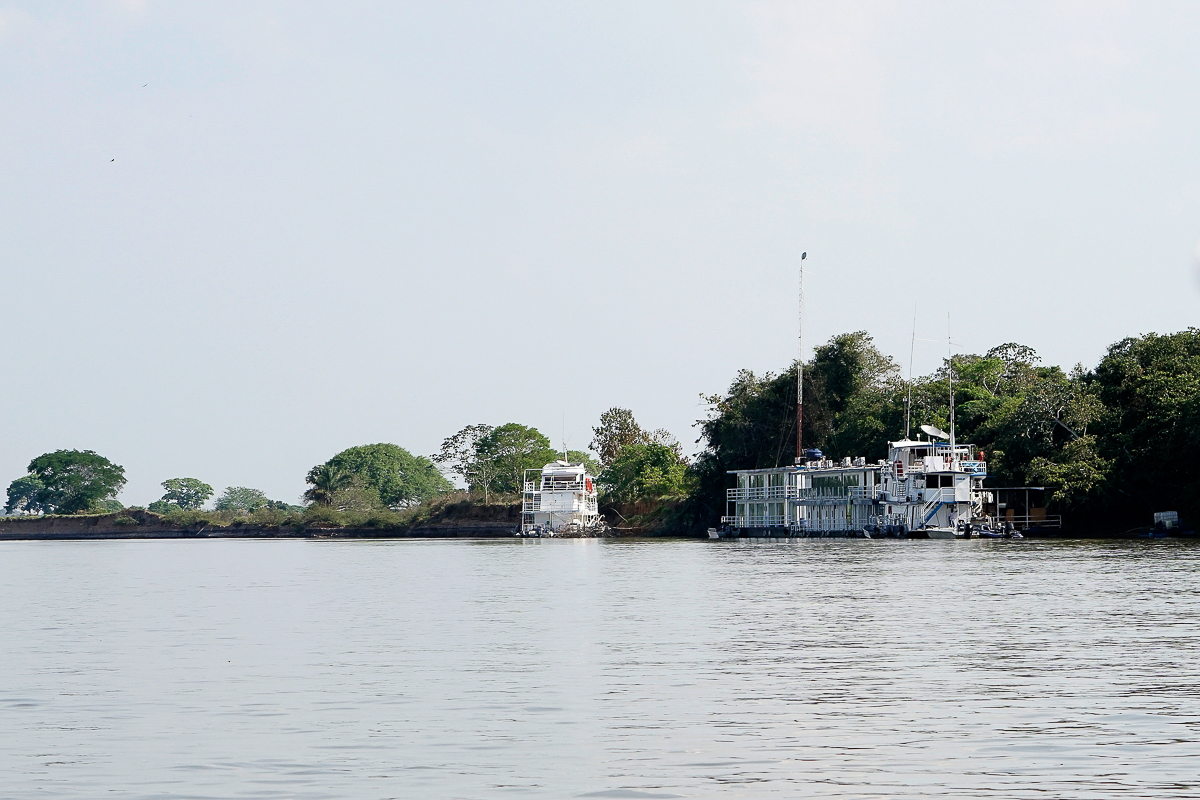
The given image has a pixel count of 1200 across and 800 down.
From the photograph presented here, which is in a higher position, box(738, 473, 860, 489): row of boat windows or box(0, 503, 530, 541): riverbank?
box(738, 473, 860, 489): row of boat windows

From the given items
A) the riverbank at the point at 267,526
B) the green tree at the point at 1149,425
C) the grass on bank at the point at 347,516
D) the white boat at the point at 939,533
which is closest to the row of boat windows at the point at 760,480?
the white boat at the point at 939,533

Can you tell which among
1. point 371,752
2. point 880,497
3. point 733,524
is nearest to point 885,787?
point 371,752

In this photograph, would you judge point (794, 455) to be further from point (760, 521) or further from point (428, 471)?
point (428, 471)

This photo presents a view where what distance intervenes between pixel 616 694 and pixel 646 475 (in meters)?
115

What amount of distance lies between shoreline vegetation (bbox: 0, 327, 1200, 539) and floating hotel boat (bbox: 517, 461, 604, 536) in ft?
23.3

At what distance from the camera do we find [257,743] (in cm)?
1409

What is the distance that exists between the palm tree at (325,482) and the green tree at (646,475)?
40444mm

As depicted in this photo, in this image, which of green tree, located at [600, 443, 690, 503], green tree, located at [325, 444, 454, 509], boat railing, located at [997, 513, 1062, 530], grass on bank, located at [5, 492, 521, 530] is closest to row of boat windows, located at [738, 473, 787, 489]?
boat railing, located at [997, 513, 1062, 530]

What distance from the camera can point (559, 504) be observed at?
121 metres

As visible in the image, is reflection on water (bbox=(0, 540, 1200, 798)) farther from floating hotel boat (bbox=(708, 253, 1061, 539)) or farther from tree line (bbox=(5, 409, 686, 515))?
tree line (bbox=(5, 409, 686, 515))

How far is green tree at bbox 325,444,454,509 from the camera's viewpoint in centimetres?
17800

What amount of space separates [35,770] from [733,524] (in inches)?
3876

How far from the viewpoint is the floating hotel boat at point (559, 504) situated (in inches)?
4749

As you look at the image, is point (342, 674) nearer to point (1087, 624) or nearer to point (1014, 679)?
point (1014, 679)
